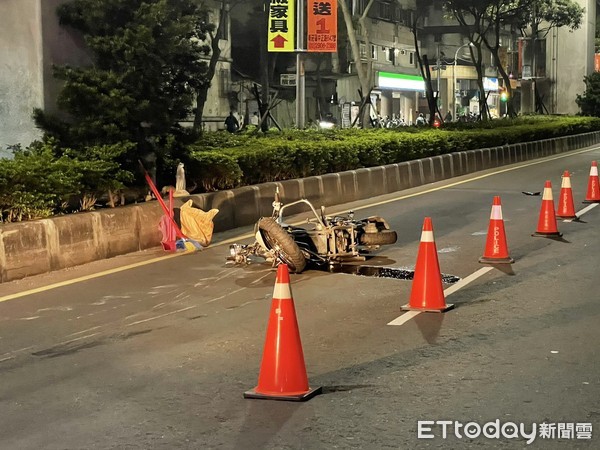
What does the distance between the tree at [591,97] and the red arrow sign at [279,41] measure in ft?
118

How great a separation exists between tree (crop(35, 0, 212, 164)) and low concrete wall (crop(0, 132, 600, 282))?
1159mm

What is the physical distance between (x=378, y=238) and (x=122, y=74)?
Result: 399cm

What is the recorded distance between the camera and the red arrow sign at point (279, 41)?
70.2 ft

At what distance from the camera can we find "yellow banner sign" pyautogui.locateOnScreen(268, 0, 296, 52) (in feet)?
69.7

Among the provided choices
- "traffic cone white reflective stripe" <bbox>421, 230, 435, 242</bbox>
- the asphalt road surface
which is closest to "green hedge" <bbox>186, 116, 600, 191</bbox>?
the asphalt road surface

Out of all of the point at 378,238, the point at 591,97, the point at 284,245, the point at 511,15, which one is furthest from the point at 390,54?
the point at 284,245

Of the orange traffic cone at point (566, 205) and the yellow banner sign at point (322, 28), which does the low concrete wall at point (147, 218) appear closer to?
the yellow banner sign at point (322, 28)

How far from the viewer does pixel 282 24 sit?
21375 mm

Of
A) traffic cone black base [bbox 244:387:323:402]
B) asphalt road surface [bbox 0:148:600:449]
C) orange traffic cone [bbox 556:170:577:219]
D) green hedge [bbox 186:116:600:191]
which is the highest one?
green hedge [bbox 186:116:600:191]

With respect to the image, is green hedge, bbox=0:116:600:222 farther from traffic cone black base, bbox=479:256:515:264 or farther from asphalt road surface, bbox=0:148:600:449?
traffic cone black base, bbox=479:256:515:264

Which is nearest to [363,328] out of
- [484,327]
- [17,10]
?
[484,327]

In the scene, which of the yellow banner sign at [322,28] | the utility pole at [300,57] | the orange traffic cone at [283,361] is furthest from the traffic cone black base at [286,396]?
the yellow banner sign at [322,28]

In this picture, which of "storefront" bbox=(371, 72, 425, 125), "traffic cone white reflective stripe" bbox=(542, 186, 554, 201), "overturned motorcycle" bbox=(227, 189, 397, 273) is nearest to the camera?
"overturned motorcycle" bbox=(227, 189, 397, 273)

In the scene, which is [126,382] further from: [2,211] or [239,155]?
[239,155]
